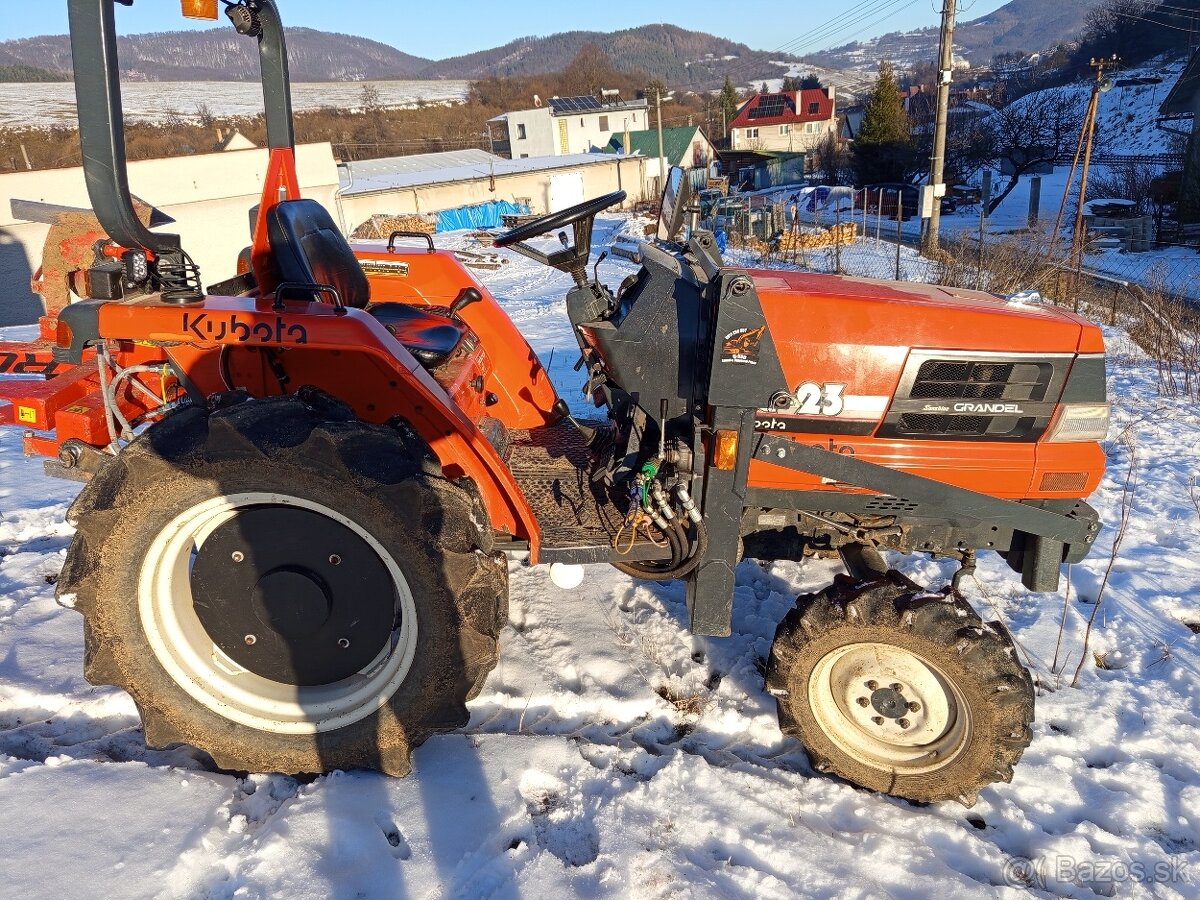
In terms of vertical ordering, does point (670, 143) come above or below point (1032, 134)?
above

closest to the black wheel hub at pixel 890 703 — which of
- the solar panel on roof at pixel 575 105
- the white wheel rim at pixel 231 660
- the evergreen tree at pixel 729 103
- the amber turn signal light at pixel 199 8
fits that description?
the white wheel rim at pixel 231 660

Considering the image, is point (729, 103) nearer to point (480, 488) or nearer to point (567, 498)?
point (567, 498)

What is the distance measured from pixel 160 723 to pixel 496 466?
129 cm

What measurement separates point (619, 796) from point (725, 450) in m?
1.11

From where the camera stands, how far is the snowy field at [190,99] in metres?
34.2

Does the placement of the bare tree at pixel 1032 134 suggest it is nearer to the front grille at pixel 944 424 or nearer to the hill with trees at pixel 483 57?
the front grille at pixel 944 424

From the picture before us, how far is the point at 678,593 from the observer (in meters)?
3.46

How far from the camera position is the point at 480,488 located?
8.21 feet

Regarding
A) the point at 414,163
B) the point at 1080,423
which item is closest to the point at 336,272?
the point at 1080,423

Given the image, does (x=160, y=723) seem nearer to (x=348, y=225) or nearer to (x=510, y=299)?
(x=510, y=299)

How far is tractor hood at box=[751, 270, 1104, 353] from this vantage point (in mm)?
2381

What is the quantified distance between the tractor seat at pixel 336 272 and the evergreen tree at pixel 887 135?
33738mm

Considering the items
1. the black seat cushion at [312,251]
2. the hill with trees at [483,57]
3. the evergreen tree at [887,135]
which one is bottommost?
the black seat cushion at [312,251]
